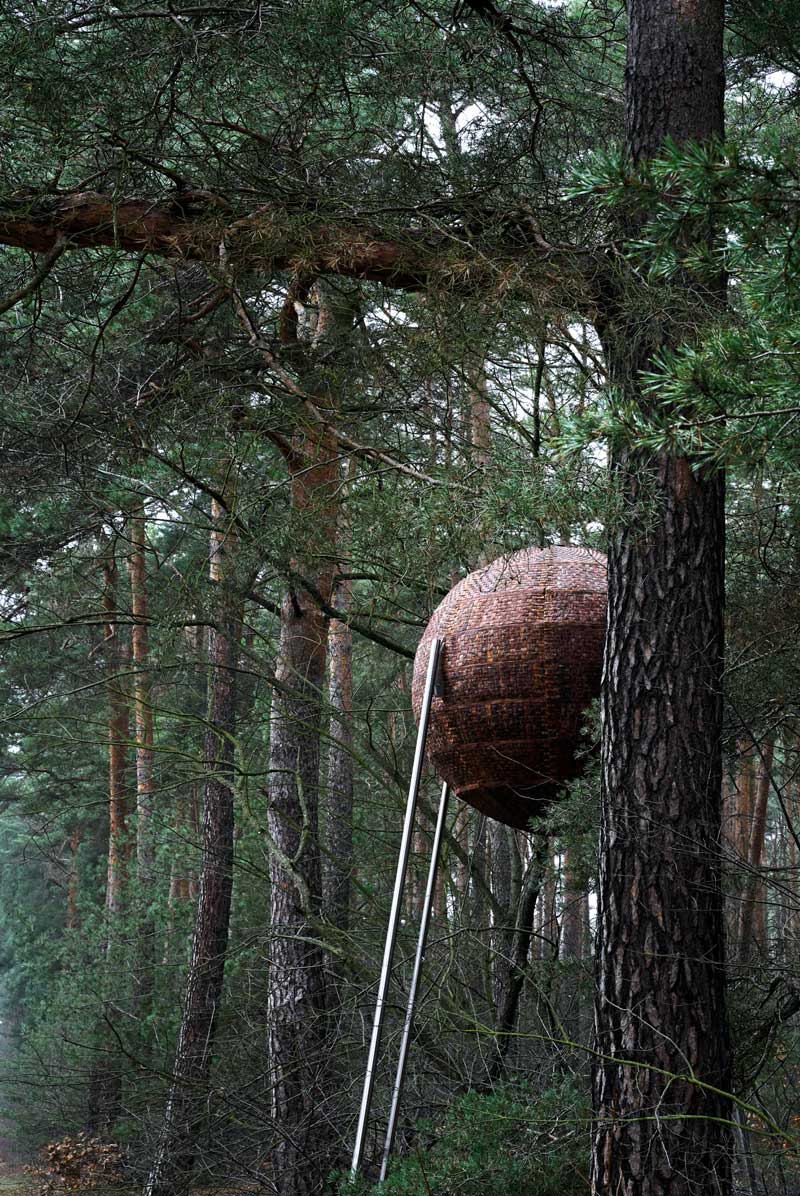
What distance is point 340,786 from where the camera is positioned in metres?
10.0

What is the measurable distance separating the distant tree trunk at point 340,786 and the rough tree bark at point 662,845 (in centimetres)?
294

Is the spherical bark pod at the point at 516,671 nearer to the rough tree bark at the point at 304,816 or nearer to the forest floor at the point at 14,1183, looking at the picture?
the rough tree bark at the point at 304,816

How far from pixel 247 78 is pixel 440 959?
169 inches

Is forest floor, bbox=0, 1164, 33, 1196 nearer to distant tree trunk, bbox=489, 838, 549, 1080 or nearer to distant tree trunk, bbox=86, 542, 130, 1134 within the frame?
distant tree trunk, bbox=86, 542, 130, 1134

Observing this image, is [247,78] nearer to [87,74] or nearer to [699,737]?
[87,74]

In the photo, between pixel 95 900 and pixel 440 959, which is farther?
pixel 95 900

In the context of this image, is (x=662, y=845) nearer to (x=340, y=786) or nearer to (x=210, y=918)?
(x=340, y=786)

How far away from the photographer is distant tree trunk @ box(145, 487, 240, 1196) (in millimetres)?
6105

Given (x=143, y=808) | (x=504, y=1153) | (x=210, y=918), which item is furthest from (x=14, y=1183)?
(x=504, y=1153)

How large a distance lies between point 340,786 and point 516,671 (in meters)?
6.96

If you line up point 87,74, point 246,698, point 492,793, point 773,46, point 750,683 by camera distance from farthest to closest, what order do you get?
point 246,698, point 773,46, point 87,74, point 750,683, point 492,793

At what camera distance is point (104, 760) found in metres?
17.4

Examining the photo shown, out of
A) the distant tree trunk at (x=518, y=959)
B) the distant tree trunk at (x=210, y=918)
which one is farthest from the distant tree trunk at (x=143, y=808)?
the distant tree trunk at (x=518, y=959)

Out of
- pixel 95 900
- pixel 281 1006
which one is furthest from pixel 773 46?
pixel 95 900
